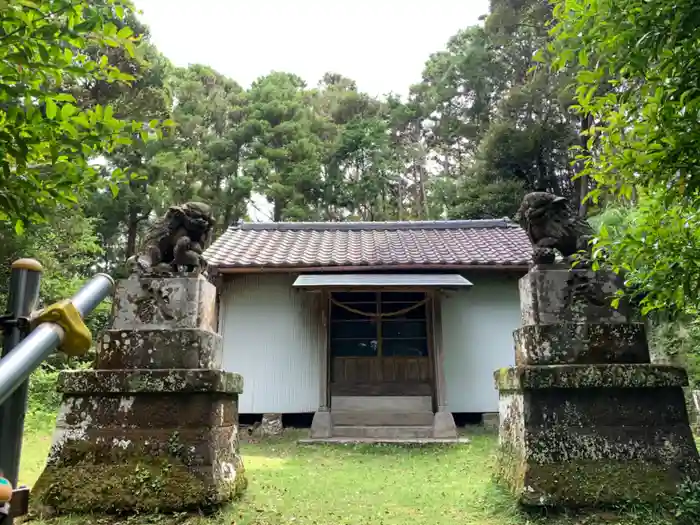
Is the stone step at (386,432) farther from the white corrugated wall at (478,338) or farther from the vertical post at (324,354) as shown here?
the white corrugated wall at (478,338)

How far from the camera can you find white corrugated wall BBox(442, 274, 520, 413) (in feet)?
29.9

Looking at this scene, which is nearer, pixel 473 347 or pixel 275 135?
pixel 473 347

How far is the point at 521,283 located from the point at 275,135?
17.7 meters

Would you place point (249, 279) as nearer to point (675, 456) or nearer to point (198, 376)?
point (198, 376)

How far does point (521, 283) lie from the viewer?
426 centimetres

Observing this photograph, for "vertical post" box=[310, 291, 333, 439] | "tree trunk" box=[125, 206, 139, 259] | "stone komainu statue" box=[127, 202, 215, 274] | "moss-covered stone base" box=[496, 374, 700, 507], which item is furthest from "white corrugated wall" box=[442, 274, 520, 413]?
"tree trunk" box=[125, 206, 139, 259]

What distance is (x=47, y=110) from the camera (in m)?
2.01

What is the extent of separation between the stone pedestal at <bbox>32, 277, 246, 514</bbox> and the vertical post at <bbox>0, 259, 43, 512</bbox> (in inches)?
103

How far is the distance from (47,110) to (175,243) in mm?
2247

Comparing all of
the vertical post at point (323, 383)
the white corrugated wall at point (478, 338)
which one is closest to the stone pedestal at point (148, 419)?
the vertical post at point (323, 383)

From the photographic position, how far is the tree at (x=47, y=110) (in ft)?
6.52

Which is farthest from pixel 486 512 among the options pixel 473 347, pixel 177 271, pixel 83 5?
pixel 473 347

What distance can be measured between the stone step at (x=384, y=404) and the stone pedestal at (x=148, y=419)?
4731mm

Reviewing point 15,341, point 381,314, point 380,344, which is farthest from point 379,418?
point 15,341
